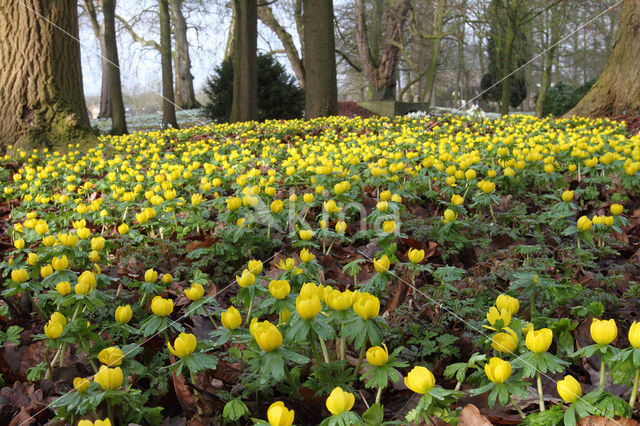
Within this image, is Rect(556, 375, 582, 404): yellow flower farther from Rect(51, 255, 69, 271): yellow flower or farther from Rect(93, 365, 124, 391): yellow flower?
Rect(51, 255, 69, 271): yellow flower

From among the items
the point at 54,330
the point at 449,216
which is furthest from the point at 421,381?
the point at 449,216

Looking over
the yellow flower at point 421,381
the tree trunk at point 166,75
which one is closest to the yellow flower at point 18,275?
the yellow flower at point 421,381

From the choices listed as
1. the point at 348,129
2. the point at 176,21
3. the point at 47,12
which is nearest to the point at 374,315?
the point at 348,129

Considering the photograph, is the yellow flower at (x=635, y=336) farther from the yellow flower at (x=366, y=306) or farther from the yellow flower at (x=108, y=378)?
the yellow flower at (x=108, y=378)

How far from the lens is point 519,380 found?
1114 mm

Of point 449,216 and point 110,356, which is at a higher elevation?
point 449,216

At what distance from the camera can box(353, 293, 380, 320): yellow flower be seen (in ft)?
4.10

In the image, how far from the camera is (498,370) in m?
1.08

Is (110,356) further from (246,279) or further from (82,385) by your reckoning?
(246,279)

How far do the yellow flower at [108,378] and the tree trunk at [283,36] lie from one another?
2010 cm

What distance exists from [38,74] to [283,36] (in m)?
15.1

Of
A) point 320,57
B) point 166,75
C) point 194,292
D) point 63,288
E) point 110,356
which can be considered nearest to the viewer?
point 110,356

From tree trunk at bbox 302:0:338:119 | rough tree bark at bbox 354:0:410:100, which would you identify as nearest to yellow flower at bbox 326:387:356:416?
tree trunk at bbox 302:0:338:119

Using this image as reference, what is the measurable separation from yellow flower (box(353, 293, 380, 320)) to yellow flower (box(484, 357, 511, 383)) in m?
0.31
